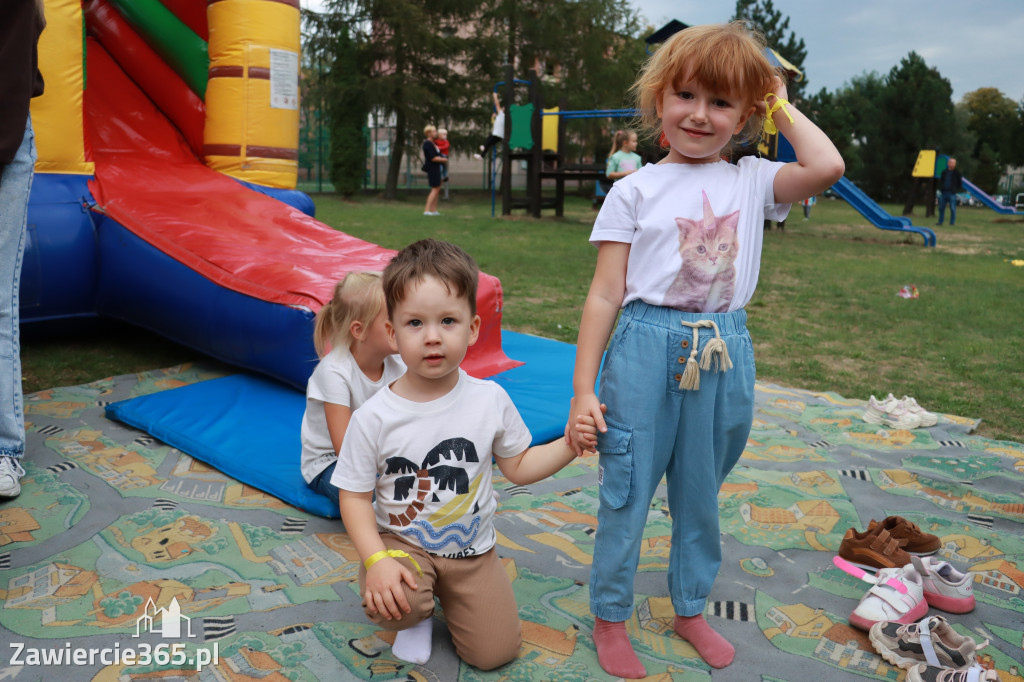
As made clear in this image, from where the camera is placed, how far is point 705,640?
6.44 feet

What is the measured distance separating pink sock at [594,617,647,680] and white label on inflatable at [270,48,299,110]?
15.3ft

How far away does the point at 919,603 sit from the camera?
84.0 inches

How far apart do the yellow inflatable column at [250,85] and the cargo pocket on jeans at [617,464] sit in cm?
436

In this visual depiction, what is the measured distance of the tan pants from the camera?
6.10ft

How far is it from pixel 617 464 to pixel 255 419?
2031 mm

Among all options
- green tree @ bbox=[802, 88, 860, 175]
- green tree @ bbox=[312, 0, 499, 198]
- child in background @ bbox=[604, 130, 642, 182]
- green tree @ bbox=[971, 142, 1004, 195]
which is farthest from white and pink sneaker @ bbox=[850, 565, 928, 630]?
green tree @ bbox=[971, 142, 1004, 195]

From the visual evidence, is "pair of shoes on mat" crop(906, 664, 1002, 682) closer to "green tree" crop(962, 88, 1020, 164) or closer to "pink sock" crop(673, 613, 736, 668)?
"pink sock" crop(673, 613, 736, 668)

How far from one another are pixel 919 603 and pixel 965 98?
223ft

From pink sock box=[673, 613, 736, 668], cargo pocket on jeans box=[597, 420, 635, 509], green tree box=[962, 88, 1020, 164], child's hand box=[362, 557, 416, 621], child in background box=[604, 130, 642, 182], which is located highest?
green tree box=[962, 88, 1020, 164]

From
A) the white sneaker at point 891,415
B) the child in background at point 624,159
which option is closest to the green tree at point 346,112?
the child in background at point 624,159

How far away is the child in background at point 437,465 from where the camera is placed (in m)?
1.78

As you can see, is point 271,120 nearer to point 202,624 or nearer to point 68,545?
point 68,545

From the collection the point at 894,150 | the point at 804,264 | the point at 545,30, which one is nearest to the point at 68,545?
the point at 804,264

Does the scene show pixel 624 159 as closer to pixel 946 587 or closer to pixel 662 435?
pixel 946 587
